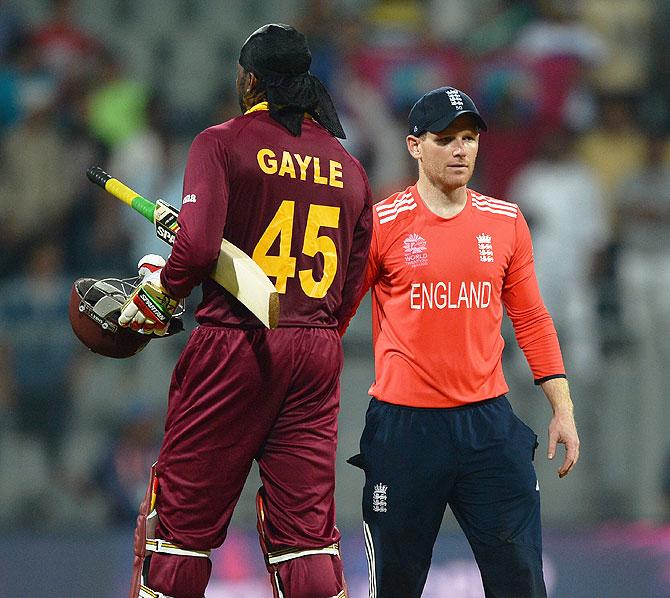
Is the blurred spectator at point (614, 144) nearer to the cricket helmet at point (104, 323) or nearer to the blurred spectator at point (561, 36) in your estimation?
the blurred spectator at point (561, 36)

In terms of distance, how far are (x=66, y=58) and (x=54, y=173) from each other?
3.02ft

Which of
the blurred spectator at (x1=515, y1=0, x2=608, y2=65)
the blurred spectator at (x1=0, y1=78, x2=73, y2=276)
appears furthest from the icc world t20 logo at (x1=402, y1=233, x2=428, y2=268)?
the blurred spectator at (x1=515, y1=0, x2=608, y2=65)

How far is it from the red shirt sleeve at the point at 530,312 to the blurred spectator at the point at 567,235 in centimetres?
328

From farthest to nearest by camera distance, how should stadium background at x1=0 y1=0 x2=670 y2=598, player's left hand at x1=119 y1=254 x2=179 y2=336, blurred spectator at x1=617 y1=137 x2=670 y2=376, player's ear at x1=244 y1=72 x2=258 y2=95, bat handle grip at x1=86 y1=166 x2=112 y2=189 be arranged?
blurred spectator at x1=617 y1=137 x2=670 y2=376 < stadium background at x1=0 y1=0 x2=670 y2=598 < bat handle grip at x1=86 y1=166 x2=112 y2=189 < player's ear at x1=244 y1=72 x2=258 y2=95 < player's left hand at x1=119 y1=254 x2=179 y2=336

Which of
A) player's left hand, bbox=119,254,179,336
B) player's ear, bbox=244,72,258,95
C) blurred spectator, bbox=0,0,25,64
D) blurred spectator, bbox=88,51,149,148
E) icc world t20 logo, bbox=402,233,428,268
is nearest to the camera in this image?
player's left hand, bbox=119,254,179,336

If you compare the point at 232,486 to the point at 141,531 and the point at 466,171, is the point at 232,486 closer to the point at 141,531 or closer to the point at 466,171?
the point at 141,531

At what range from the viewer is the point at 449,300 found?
3896 mm

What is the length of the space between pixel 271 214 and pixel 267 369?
1.43 feet

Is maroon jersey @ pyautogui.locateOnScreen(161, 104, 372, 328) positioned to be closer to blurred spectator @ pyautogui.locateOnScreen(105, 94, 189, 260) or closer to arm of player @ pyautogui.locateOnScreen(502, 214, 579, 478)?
arm of player @ pyautogui.locateOnScreen(502, 214, 579, 478)

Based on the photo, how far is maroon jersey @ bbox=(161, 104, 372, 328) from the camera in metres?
3.45

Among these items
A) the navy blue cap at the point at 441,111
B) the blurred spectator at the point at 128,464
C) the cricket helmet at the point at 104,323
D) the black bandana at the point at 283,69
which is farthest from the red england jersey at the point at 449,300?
the blurred spectator at the point at 128,464

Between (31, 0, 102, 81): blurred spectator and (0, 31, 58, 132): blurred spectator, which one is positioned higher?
(31, 0, 102, 81): blurred spectator

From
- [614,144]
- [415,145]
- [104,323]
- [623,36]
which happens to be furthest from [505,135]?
[104,323]

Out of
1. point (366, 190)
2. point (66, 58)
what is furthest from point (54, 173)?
point (366, 190)
